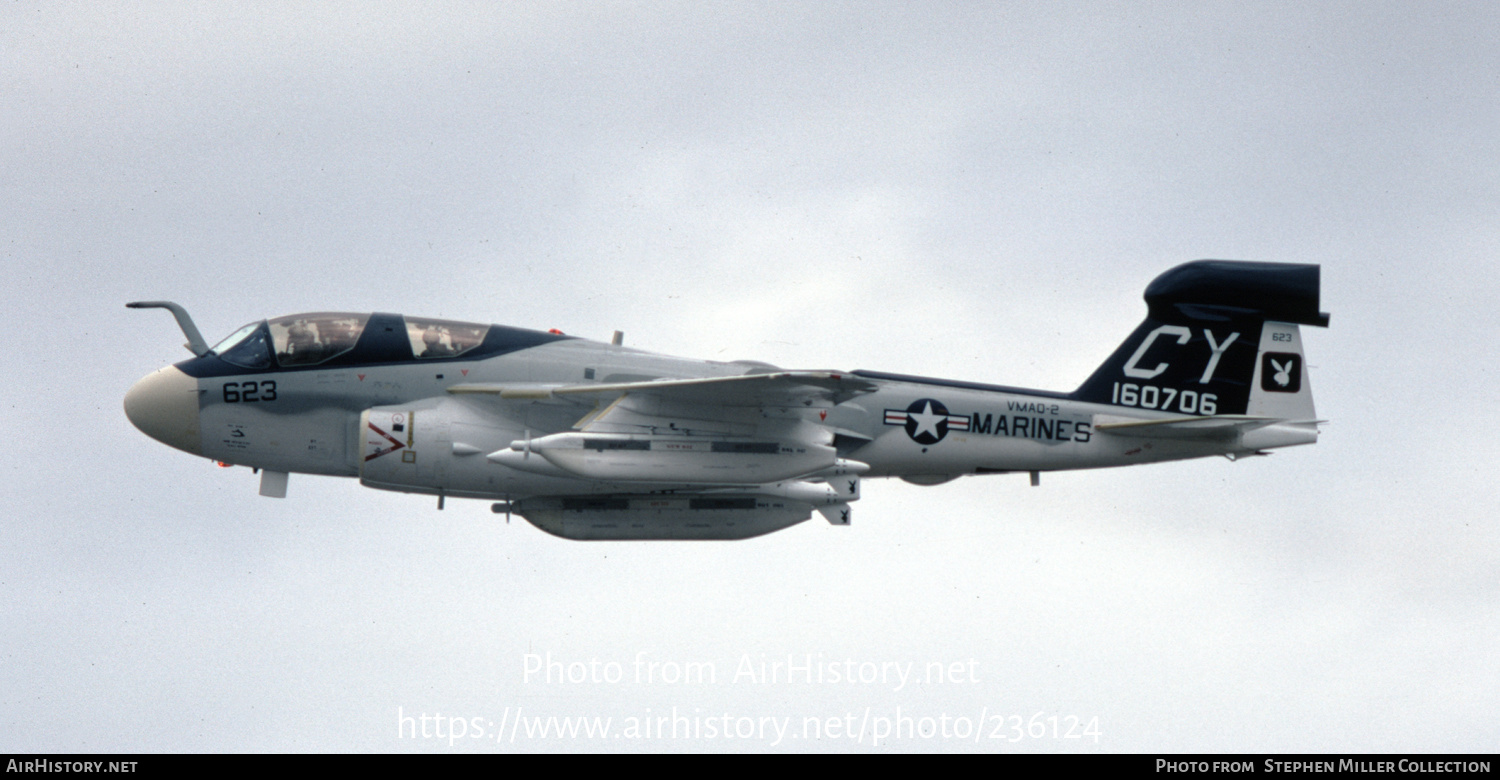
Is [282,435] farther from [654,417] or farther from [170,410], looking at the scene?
[654,417]

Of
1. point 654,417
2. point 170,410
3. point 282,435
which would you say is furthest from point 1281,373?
point 170,410

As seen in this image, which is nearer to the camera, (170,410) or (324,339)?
(170,410)

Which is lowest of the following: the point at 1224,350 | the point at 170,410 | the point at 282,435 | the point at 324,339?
the point at 282,435

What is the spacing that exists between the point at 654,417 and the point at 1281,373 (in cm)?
1050

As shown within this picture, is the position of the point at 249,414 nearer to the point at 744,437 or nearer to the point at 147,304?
the point at 147,304

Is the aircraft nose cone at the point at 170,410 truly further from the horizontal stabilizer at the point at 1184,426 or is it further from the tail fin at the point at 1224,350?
the horizontal stabilizer at the point at 1184,426

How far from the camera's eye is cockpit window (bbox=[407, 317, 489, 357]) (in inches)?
968

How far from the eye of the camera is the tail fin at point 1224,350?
2595 centimetres

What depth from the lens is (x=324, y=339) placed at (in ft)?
80.8

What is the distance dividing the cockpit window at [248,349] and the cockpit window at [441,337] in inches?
88.0

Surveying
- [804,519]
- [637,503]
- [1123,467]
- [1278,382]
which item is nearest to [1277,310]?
[1278,382]

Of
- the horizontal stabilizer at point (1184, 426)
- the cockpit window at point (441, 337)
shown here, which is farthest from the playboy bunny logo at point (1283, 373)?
the cockpit window at point (441, 337)

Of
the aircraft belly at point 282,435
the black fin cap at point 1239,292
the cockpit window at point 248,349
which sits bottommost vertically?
the aircraft belly at point 282,435

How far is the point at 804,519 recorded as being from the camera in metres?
25.0
